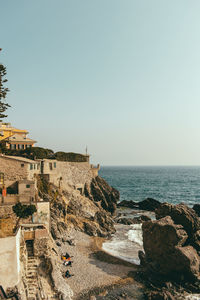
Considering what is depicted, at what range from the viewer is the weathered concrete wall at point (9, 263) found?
1869 centimetres

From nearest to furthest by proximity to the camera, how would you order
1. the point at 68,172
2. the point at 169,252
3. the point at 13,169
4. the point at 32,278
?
the point at 32,278
the point at 169,252
the point at 13,169
the point at 68,172

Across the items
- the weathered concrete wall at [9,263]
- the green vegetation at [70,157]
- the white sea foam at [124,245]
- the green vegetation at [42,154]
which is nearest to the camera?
the weathered concrete wall at [9,263]

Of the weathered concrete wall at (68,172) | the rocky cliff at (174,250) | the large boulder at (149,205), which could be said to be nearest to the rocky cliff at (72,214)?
the weathered concrete wall at (68,172)

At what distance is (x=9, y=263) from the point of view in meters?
18.9

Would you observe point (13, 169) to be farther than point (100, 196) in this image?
No

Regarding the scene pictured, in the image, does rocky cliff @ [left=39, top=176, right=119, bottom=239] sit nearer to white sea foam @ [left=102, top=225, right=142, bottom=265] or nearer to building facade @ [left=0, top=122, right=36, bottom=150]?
white sea foam @ [left=102, top=225, right=142, bottom=265]

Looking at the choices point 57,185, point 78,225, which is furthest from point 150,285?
point 57,185

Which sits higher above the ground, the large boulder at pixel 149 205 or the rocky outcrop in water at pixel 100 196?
the rocky outcrop in water at pixel 100 196

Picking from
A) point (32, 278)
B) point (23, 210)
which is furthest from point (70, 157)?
point (32, 278)

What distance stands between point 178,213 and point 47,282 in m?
20.3

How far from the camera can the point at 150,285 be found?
24938mm

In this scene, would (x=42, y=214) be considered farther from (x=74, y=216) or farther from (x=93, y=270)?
(x=74, y=216)

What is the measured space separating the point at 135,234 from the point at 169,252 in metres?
16.8

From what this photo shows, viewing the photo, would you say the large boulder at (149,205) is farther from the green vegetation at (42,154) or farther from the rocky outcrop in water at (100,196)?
the green vegetation at (42,154)
